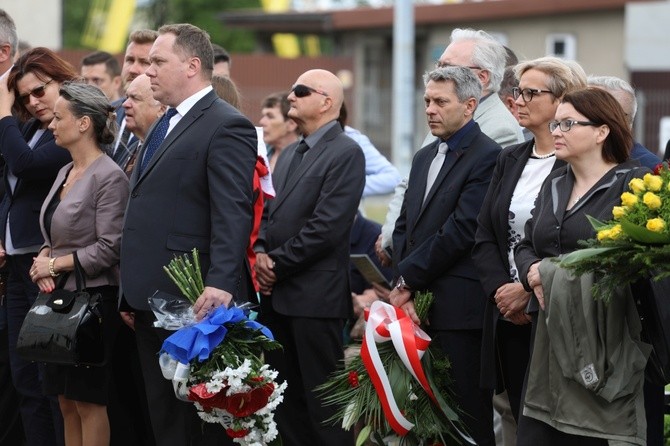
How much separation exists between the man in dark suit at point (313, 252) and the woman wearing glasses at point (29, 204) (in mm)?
1333

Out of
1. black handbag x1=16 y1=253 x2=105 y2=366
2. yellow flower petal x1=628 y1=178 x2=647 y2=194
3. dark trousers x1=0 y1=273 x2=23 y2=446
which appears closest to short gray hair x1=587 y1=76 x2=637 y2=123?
yellow flower petal x1=628 y1=178 x2=647 y2=194

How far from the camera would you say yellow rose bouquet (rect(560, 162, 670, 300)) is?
4648 millimetres

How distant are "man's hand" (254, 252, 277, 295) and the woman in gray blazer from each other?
893 millimetres

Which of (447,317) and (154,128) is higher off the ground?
(154,128)

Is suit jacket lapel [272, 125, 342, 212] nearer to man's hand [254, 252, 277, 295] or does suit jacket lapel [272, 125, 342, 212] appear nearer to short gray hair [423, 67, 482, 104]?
man's hand [254, 252, 277, 295]

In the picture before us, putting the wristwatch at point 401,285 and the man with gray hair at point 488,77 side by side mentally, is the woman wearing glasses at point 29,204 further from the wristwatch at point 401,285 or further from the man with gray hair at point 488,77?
the man with gray hair at point 488,77

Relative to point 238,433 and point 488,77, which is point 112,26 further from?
point 238,433

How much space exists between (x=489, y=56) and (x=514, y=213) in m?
1.32

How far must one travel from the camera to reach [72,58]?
102 ft

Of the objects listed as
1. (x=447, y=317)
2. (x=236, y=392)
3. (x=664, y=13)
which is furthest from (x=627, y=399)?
(x=664, y=13)

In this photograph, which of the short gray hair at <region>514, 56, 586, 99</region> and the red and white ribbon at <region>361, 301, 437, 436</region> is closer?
the short gray hair at <region>514, 56, 586, 99</region>

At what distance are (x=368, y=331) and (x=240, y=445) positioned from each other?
0.88 metres

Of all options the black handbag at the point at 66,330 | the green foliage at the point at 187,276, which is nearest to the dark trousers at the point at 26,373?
the black handbag at the point at 66,330

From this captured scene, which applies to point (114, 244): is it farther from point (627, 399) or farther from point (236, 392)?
point (627, 399)
